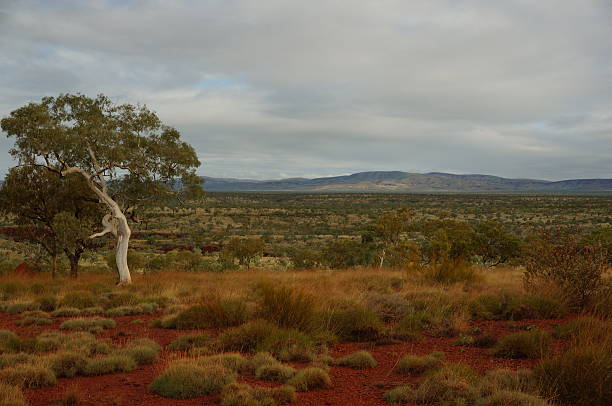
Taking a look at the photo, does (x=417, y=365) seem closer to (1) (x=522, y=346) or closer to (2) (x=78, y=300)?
(1) (x=522, y=346)

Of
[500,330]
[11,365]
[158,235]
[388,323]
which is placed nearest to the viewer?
[11,365]

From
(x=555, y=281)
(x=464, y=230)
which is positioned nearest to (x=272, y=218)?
(x=464, y=230)

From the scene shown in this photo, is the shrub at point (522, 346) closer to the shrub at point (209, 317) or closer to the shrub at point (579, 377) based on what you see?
the shrub at point (579, 377)

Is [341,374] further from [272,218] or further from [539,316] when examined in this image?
[272,218]

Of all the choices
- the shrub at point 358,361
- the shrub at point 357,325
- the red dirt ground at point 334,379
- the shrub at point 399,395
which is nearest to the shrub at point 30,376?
the red dirt ground at point 334,379

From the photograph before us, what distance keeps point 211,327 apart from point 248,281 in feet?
19.3

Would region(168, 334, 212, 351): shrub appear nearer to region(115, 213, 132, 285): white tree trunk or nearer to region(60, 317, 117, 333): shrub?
region(60, 317, 117, 333): shrub

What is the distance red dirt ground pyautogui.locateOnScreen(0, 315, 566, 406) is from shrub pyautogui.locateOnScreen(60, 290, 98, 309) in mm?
2220

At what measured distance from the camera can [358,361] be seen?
731cm

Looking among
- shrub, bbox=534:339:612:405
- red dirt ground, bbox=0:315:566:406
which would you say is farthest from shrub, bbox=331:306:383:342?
shrub, bbox=534:339:612:405

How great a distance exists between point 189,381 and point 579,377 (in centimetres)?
504

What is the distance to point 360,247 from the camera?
1134 inches

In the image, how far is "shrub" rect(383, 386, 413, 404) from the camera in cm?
578

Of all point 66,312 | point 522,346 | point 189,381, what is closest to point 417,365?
point 522,346
